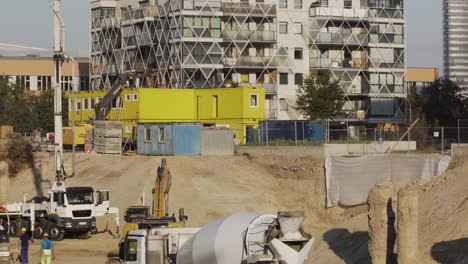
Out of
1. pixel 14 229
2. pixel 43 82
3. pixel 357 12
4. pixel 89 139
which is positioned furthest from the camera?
pixel 43 82

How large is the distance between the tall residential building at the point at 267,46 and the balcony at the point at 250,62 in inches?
3.7

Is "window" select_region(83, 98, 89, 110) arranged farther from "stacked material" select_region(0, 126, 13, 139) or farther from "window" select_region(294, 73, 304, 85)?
"window" select_region(294, 73, 304, 85)

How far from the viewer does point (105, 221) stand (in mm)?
56062

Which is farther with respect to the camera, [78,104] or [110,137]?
[78,104]

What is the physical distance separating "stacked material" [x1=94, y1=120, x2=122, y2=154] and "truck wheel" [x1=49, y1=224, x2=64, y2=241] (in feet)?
71.8

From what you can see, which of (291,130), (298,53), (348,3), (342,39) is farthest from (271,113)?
(291,130)

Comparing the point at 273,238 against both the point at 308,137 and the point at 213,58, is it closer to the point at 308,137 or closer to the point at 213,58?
the point at 308,137

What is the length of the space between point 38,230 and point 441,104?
218 feet

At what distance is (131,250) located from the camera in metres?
32.2

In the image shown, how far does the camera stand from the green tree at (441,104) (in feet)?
350

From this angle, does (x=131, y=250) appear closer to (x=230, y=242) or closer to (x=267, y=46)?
(x=230, y=242)

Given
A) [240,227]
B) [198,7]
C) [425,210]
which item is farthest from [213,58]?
[240,227]

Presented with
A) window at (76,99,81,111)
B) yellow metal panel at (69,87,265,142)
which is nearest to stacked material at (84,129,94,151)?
yellow metal panel at (69,87,265,142)

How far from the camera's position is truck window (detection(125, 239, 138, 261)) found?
32094mm
